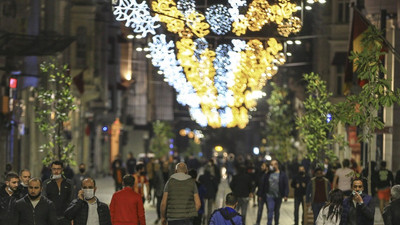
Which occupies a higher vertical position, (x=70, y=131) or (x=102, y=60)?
(x=102, y=60)

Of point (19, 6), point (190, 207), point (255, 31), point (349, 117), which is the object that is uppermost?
point (19, 6)

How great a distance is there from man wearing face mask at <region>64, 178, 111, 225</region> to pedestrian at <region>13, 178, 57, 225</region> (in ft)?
A: 2.50

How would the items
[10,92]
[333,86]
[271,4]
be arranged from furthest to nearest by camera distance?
[333,86] → [10,92] → [271,4]

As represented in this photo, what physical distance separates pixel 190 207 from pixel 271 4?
8.80 m

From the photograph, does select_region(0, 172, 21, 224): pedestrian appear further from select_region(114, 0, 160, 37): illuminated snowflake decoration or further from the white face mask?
select_region(114, 0, 160, 37): illuminated snowflake decoration

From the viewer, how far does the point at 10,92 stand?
46.3m

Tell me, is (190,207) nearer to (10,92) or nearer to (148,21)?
(148,21)

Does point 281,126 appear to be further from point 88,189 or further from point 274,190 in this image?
point 88,189

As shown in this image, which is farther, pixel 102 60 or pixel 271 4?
pixel 102 60

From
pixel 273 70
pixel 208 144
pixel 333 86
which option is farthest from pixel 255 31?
pixel 208 144

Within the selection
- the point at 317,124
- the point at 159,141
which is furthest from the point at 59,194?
the point at 159,141

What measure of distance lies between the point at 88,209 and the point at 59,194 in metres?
2.56

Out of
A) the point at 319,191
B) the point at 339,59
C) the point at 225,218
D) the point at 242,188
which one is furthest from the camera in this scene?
the point at 339,59

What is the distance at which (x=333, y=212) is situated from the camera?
15.9 metres
